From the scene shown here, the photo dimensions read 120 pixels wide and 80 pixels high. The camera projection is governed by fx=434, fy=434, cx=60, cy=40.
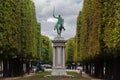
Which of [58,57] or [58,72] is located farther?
[58,57]

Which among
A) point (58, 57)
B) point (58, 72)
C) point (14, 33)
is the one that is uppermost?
point (14, 33)

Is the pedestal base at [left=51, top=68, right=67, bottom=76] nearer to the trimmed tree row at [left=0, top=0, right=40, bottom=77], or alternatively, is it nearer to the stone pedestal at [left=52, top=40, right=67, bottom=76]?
the stone pedestal at [left=52, top=40, right=67, bottom=76]

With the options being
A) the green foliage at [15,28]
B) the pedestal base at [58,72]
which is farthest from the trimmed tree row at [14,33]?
the pedestal base at [58,72]

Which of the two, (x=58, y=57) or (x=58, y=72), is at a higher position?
(x=58, y=57)

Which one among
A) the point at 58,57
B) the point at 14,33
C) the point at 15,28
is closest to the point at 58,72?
the point at 58,57

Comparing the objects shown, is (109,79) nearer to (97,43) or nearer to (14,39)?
(97,43)

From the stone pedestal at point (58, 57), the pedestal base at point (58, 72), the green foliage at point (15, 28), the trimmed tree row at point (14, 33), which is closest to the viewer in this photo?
the green foliage at point (15, 28)

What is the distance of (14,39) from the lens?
5772cm

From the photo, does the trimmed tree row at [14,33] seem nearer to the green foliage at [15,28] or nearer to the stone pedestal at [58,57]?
the green foliage at [15,28]

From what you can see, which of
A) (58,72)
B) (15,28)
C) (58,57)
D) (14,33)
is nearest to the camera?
(14,33)

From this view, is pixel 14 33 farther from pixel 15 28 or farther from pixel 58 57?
pixel 58 57

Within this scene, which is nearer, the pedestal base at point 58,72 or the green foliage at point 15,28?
the green foliage at point 15,28

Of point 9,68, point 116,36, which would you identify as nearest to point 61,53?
point 9,68

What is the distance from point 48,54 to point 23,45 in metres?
102
